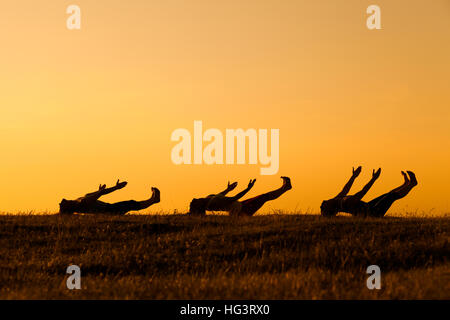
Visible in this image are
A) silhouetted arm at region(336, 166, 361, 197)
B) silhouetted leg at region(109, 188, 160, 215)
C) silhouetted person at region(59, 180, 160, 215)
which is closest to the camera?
silhouetted arm at region(336, 166, 361, 197)

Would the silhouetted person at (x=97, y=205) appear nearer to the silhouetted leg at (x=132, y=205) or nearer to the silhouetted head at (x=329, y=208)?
the silhouetted leg at (x=132, y=205)

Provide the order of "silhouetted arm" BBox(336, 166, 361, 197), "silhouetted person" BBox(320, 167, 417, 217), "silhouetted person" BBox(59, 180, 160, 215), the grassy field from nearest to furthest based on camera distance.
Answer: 1. the grassy field
2. "silhouetted person" BBox(320, 167, 417, 217)
3. "silhouetted arm" BBox(336, 166, 361, 197)
4. "silhouetted person" BBox(59, 180, 160, 215)

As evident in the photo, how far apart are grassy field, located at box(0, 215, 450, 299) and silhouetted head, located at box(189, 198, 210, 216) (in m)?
1.31

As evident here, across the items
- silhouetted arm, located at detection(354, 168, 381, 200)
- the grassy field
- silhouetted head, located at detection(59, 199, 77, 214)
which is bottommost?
the grassy field

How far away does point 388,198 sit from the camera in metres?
27.9

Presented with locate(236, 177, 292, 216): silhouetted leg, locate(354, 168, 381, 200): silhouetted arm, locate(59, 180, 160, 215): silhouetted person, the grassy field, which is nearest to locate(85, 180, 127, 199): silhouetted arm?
locate(59, 180, 160, 215): silhouetted person

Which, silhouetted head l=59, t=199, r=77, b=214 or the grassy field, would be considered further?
silhouetted head l=59, t=199, r=77, b=214

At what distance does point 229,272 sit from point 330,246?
3.97m

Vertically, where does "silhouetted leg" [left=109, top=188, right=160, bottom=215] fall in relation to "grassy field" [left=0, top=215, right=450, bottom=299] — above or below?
above

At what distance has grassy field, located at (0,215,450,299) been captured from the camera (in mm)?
14578

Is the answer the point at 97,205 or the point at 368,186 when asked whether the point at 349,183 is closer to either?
the point at 368,186

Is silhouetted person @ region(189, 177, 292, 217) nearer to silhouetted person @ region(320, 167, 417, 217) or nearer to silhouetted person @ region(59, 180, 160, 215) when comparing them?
silhouetted person @ region(320, 167, 417, 217)
